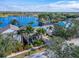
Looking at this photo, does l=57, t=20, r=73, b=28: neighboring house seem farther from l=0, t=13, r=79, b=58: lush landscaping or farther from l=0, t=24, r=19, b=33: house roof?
l=0, t=24, r=19, b=33: house roof

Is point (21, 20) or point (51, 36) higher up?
point (21, 20)

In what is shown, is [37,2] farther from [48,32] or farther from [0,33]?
[0,33]

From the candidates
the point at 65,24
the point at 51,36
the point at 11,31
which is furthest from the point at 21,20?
the point at 65,24

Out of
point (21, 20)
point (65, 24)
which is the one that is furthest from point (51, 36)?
point (21, 20)

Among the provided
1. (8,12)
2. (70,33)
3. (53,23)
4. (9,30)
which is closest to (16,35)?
(9,30)

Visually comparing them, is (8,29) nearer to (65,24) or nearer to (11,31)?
(11,31)

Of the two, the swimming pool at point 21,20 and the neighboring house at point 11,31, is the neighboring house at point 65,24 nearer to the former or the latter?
the swimming pool at point 21,20

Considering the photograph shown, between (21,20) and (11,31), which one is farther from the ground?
(21,20)

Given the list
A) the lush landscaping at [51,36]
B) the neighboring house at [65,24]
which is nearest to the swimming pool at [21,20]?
the lush landscaping at [51,36]

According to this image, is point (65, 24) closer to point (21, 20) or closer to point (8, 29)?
point (21, 20)

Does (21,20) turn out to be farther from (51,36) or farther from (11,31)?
(51,36)

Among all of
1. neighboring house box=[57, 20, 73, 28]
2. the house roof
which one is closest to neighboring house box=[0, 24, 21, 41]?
the house roof
